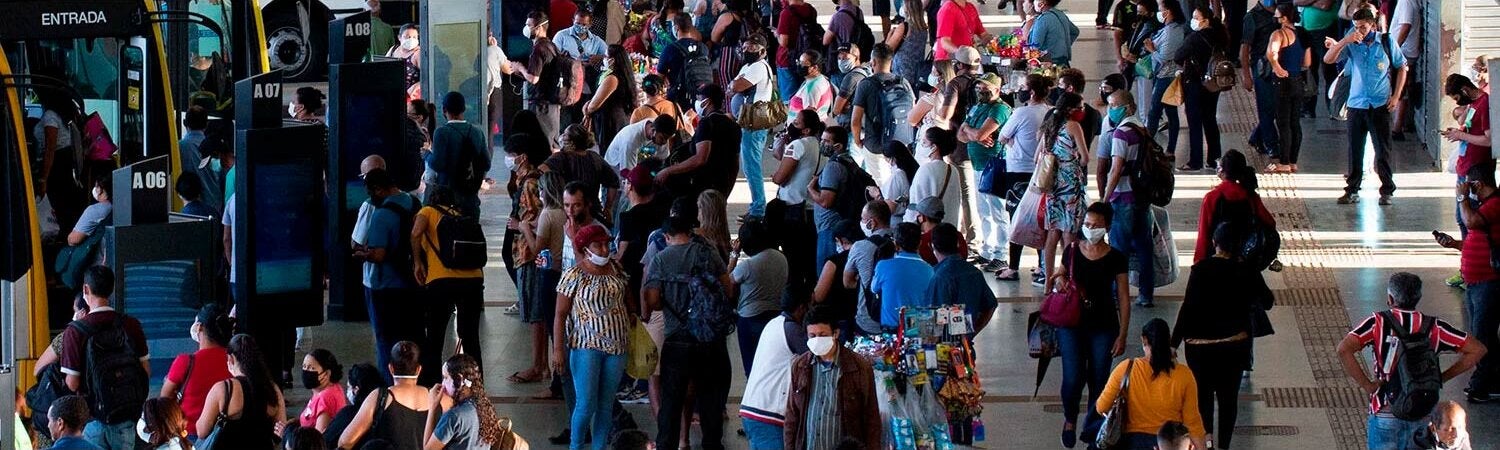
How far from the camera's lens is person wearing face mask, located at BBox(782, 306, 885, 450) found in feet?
36.5

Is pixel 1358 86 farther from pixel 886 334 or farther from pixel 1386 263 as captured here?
pixel 886 334

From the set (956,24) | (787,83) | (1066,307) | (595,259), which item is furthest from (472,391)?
(787,83)

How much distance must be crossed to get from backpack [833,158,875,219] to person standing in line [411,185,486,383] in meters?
2.47

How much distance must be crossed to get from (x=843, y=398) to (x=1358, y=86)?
8.97 metres


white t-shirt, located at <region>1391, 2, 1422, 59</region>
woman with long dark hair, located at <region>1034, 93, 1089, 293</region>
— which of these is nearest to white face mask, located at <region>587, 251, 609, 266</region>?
woman with long dark hair, located at <region>1034, 93, 1089, 293</region>

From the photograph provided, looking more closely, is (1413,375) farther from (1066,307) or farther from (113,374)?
(113,374)

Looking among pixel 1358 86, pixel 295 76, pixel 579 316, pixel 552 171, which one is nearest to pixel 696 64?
pixel 295 76

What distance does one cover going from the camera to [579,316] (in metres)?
12.4

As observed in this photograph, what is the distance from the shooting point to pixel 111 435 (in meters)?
11.8

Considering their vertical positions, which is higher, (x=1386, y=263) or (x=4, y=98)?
(x=4, y=98)

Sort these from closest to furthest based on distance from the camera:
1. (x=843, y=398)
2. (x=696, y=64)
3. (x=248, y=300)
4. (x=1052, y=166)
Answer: (x=843, y=398), (x=248, y=300), (x=1052, y=166), (x=696, y=64)

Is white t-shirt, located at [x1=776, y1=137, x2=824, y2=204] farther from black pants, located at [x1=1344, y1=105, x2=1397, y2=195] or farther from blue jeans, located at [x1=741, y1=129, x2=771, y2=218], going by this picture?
black pants, located at [x1=1344, y1=105, x2=1397, y2=195]

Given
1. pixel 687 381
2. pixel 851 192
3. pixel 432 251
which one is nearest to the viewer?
pixel 687 381

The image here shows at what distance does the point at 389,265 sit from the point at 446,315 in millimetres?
405
